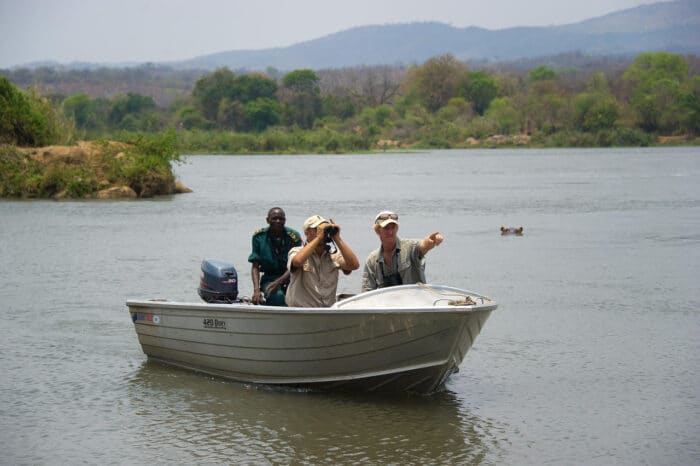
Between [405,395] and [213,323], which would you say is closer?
[405,395]

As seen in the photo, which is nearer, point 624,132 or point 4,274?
point 4,274

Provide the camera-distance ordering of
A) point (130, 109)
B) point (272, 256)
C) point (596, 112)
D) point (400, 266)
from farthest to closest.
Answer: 1. point (130, 109)
2. point (596, 112)
3. point (272, 256)
4. point (400, 266)

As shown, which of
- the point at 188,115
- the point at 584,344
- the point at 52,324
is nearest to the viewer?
the point at 584,344

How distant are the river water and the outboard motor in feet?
2.76

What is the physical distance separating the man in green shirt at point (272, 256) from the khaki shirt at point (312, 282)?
543 mm

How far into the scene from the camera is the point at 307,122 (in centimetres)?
10969

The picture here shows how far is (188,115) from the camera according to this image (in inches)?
4316

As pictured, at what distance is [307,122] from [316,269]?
100m

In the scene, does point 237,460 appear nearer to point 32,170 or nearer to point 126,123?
point 32,170

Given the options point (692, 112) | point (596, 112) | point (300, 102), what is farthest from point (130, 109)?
point (692, 112)

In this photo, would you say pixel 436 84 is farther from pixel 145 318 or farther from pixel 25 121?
pixel 145 318

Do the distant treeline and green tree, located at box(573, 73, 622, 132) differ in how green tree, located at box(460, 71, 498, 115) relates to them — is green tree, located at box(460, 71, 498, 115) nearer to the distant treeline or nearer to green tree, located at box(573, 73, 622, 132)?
the distant treeline

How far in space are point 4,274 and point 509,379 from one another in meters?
11.0

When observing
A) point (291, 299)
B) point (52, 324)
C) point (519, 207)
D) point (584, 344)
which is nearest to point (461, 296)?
point (291, 299)
